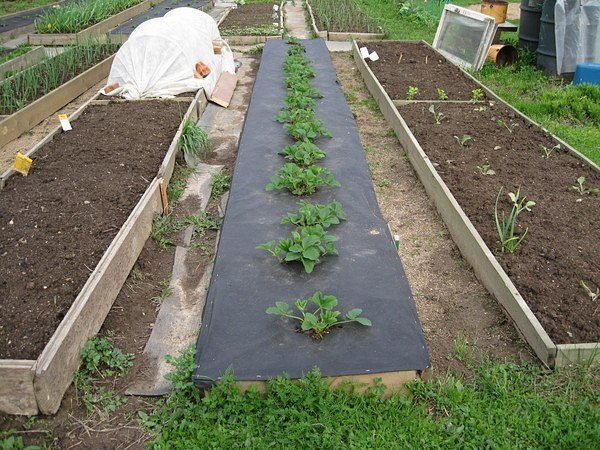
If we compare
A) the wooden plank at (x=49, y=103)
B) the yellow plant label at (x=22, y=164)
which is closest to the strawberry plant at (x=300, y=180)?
the yellow plant label at (x=22, y=164)

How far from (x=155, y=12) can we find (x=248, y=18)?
2.28 m

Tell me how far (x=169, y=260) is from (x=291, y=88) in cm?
335

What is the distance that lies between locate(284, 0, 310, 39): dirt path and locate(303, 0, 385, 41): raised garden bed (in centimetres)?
21

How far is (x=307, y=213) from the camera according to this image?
373 centimetres

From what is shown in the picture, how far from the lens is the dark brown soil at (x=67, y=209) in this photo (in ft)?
10.4

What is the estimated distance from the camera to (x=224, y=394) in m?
2.68

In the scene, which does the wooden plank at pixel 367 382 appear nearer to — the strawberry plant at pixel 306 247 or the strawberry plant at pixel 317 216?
the strawberry plant at pixel 306 247

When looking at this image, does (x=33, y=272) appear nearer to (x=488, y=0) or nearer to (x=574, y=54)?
A: (x=574, y=54)

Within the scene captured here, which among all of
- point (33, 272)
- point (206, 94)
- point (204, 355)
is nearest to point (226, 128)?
point (206, 94)

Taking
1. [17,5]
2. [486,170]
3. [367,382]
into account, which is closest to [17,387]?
[367,382]

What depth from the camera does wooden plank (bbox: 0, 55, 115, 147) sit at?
20.0 ft

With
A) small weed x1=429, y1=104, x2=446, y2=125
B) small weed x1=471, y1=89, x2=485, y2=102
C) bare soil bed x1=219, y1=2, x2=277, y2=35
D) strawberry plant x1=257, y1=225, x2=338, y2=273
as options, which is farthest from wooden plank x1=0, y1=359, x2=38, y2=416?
bare soil bed x1=219, y1=2, x2=277, y2=35

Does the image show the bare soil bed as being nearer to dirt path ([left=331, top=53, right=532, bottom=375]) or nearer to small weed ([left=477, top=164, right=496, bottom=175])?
dirt path ([left=331, top=53, right=532, bottom=375])

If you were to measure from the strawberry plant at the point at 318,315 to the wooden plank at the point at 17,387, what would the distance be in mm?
1180
